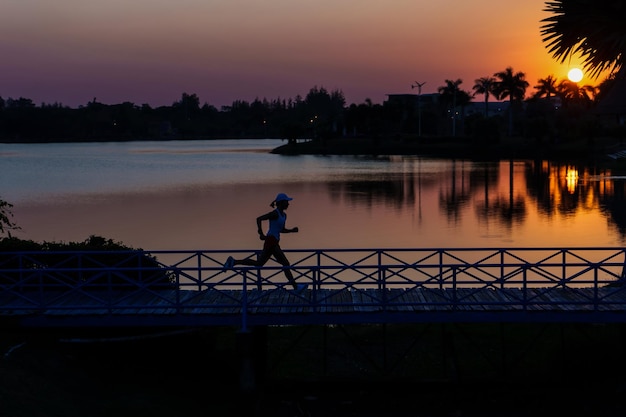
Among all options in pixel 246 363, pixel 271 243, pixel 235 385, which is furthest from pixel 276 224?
pixel 235 385

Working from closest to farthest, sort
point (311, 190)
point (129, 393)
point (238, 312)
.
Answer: point (129, 393) < point (238, 312) < point (311, 190)

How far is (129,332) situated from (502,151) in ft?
489

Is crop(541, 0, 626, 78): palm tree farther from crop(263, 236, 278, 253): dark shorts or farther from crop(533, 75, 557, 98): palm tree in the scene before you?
crop(533, 75, 557, 98): palm tree

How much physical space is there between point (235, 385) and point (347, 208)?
172ft

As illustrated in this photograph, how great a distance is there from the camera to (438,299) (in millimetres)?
17828

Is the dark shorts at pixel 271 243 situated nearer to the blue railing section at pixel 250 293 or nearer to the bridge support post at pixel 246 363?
the blue railing section at pixel 250 293

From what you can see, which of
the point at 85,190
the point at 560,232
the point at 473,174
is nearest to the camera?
the point at 560,232

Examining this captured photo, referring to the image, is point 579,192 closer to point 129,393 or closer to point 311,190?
point 311,190

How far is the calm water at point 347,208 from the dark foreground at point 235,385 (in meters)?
27.1

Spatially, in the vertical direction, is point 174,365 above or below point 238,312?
below

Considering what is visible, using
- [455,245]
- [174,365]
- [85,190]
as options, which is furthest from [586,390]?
[85,190]

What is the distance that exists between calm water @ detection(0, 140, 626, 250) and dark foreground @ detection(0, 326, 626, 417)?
88.9ft

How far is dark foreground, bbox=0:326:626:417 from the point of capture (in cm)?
1486

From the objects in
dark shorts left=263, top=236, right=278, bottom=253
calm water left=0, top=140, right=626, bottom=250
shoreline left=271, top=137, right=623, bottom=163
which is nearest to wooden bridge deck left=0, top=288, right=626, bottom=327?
dark shorts left=263, top=236, right=278, bottom=253
